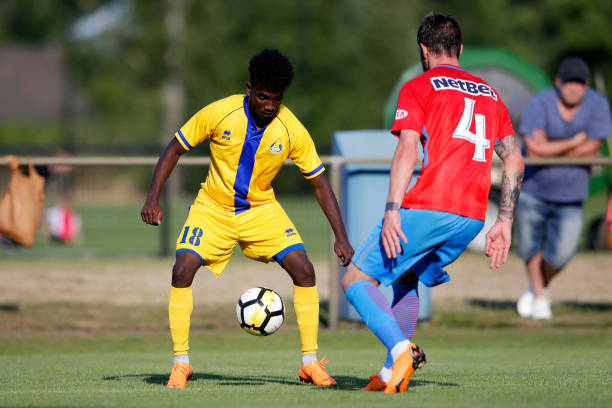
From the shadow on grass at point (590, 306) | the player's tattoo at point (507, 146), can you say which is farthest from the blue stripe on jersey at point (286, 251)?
the shadow on grass at point (590, 306)

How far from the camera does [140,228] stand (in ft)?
83.5

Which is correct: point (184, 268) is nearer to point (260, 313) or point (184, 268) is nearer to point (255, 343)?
point (260, 313)

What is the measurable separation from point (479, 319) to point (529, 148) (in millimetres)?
2026

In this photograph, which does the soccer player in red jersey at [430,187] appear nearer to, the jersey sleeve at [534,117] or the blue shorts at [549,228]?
the blue shorts at [549,228]

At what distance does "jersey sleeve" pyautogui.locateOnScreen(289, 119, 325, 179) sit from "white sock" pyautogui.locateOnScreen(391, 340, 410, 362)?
64.2 inches

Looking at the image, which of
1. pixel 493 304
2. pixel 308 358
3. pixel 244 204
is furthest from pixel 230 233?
pixel 493 304

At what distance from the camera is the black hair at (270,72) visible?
19.5ft

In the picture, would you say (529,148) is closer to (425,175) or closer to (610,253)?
(425,175)

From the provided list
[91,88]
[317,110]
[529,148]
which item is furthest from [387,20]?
[529,148]

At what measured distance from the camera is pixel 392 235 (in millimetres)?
5266

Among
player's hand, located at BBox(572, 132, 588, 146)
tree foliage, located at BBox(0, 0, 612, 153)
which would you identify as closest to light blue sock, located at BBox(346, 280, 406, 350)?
player's hand, located at BBox(572, 132, 588, 146)

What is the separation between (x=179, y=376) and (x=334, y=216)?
1522mm

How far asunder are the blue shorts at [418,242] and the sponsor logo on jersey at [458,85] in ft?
2.48

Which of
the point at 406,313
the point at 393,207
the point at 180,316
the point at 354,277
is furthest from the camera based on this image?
the point at 180,316
